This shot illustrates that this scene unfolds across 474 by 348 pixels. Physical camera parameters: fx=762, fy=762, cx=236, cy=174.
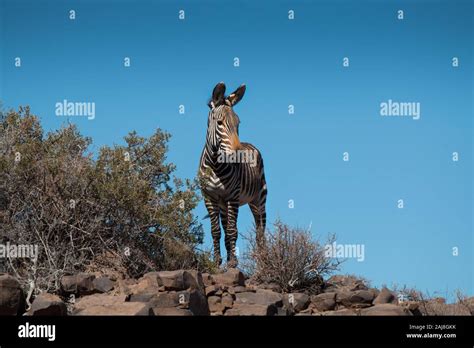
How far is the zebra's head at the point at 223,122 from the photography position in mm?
21047

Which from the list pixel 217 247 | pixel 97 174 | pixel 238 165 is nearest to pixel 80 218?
pixel 97 174

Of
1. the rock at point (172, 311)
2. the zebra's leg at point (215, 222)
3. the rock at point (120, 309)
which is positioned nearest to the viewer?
the rock at point (120, 309)

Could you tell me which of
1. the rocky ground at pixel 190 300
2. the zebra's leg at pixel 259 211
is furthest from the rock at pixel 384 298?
the zebra's leg at pixel 259 211

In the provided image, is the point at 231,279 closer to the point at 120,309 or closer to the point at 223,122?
the point at 120,309

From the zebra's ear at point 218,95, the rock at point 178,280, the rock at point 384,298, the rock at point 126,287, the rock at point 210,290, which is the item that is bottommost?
the rock at point 384,298

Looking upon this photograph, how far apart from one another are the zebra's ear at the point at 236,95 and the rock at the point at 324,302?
7.60m

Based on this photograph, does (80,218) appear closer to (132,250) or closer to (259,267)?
(132,250)

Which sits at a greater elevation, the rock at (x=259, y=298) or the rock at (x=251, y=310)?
the rock at (x=259, y=298)

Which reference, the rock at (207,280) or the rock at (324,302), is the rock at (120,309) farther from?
the rock at (324,302)

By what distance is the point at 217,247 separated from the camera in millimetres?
20719

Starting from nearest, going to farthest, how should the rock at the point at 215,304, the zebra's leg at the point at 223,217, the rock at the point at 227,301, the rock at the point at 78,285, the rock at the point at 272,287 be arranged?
the rock at the point at 215,304, the rock at the point at 227,301, the rock at the point at 78,285, the rock at the point at 272,287, the zebra's leg at the point at 223,217

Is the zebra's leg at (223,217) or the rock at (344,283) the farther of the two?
the zebra's leg at (223,217)

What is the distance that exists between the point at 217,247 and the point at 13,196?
582 cm

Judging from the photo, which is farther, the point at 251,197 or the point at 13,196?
the point at 251,197
